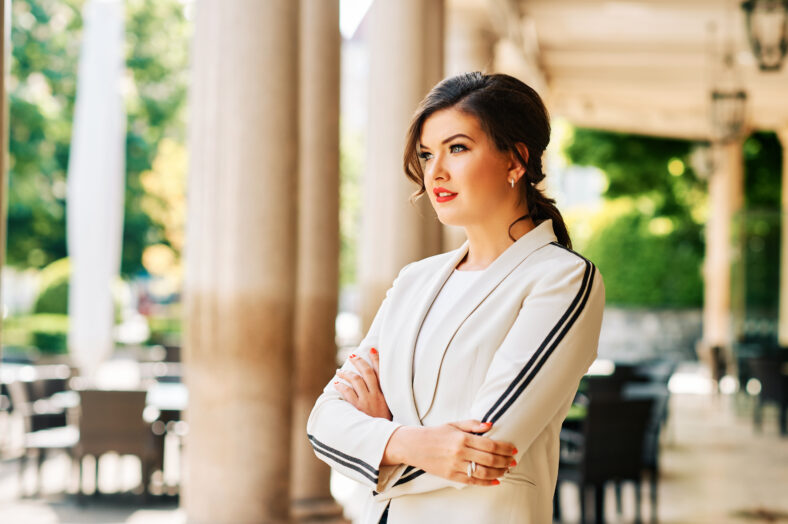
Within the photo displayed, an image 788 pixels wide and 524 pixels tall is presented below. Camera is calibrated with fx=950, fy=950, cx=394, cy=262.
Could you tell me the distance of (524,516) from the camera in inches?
65.8

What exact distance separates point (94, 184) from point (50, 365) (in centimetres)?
189

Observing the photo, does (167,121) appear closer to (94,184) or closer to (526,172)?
(94,184)

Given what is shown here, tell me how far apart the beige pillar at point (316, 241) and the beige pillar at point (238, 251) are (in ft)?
3.94

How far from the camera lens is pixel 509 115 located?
177 cm

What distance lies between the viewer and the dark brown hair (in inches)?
69.5

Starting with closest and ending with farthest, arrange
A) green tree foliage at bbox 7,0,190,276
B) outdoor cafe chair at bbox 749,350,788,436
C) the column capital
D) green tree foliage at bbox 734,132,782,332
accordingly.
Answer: outdoor cafe chair at bbox 749,350,788,436, green tree foliage at bbox 734,132,782,332, the column capital, green tree foliage at bbox 7,0,190,276

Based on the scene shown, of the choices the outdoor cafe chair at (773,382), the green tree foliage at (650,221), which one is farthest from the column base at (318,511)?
the green tree foliage at (650,221)

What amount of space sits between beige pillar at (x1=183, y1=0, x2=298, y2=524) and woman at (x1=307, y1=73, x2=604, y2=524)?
95.7 inches

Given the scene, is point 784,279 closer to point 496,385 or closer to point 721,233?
point 721,233

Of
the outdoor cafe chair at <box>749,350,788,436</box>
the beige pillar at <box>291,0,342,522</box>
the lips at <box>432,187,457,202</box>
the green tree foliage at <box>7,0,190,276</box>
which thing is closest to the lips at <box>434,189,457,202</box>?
the lips at <box>432,187,457,202</box>

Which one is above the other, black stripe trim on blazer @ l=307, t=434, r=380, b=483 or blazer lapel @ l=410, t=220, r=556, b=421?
blazer lapel @ l=410, t=220, r=556, b=421

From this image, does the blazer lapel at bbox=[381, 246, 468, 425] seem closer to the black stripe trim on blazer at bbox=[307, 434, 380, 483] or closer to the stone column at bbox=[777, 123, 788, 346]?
the black stripe trim on blazer at bbox=[307, 434, 380, 483]

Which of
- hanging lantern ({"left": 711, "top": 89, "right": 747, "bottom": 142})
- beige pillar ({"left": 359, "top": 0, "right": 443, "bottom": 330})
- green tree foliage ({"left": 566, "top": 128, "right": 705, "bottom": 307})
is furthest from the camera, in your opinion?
green tree foliage ({"left": 566, "top": 128, "right": 705, "bottom": 307})

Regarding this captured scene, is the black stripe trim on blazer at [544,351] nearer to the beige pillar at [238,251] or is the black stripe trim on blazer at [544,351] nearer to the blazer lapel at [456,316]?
the blazer lapel at [456,316]
